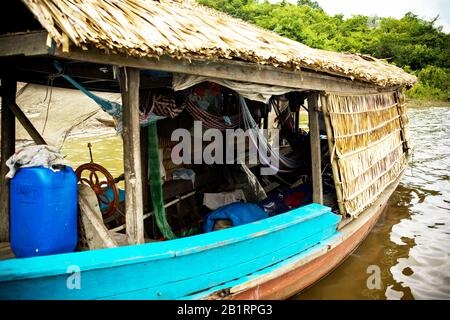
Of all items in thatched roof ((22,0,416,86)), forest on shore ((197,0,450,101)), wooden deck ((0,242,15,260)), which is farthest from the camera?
forest on shore ((197,0,450,101))

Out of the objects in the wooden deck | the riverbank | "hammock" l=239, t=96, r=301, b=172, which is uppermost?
the riverbank

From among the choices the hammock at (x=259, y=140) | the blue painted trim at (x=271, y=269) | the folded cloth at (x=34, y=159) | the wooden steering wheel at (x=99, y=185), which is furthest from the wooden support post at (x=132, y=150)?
the hammock at (x=259, y=140)

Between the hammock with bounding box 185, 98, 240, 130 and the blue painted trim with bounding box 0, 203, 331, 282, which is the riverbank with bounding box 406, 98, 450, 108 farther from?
the blue painted trim with bounding box 0, 203, 331, 282

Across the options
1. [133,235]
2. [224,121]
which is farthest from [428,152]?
[133,235]

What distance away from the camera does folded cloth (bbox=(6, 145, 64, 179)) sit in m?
2.96

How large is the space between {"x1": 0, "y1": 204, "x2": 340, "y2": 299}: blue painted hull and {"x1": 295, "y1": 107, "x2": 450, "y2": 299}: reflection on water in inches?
52.7

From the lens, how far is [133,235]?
10.4 feet

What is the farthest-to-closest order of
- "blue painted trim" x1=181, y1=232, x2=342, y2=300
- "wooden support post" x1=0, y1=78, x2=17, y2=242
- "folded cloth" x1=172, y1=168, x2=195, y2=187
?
"folded cloth" x1=172, y1=168, x2=195, y2=187 < "wooden support post" x1=0, y1=78, x2=17, y2=242 < "blue painted trim" x1=181, y1=232, x2=342, y2=300

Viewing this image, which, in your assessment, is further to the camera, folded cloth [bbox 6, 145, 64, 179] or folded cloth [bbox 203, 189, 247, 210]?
folded cloth [bbox 203, 189, 247, 210]

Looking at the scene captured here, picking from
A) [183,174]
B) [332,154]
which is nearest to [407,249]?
[332,154]

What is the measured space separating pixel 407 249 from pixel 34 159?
584 cm

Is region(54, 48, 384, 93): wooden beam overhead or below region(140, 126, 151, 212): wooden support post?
overhead

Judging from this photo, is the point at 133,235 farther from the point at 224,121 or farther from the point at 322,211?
the point at 224,121

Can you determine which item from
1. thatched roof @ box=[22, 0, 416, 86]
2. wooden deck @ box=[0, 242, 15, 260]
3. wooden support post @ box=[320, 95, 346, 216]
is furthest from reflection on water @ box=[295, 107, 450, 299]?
wooden deck @ box=[0, 242, 15, 260]
